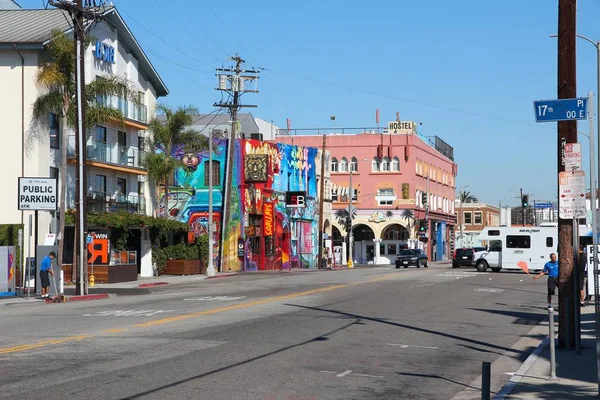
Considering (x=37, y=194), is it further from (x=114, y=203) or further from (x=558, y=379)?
(x=558, y=379)

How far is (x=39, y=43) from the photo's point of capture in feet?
142

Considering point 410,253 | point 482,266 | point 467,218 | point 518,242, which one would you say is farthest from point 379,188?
point 467,218

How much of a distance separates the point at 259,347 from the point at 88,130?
1364 inches

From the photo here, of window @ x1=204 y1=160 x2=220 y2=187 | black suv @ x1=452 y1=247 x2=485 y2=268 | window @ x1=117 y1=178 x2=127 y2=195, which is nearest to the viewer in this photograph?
window @ x1=117 y1=178 x2=127 y2=195

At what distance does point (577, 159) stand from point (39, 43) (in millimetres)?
35037

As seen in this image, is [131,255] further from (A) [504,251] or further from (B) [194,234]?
(A) [504,251]

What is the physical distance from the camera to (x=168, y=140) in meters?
57.6

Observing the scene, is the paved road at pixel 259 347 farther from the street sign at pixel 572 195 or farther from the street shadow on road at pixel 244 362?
the street sign at pixel 572 195

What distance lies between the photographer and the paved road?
1188 cm

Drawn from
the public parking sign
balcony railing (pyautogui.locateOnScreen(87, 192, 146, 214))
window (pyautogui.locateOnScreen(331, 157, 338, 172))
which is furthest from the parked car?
the public parking sign

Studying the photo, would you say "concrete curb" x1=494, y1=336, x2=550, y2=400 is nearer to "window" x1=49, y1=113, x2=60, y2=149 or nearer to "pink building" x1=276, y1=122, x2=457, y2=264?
"window" x1=49, y1=113, x2=60, y2=149

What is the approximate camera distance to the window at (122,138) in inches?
2094

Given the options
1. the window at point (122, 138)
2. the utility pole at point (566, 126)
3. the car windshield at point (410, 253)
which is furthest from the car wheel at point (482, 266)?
the utility pole at point (566, 126)

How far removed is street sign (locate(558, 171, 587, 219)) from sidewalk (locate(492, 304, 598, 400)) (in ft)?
7.69
